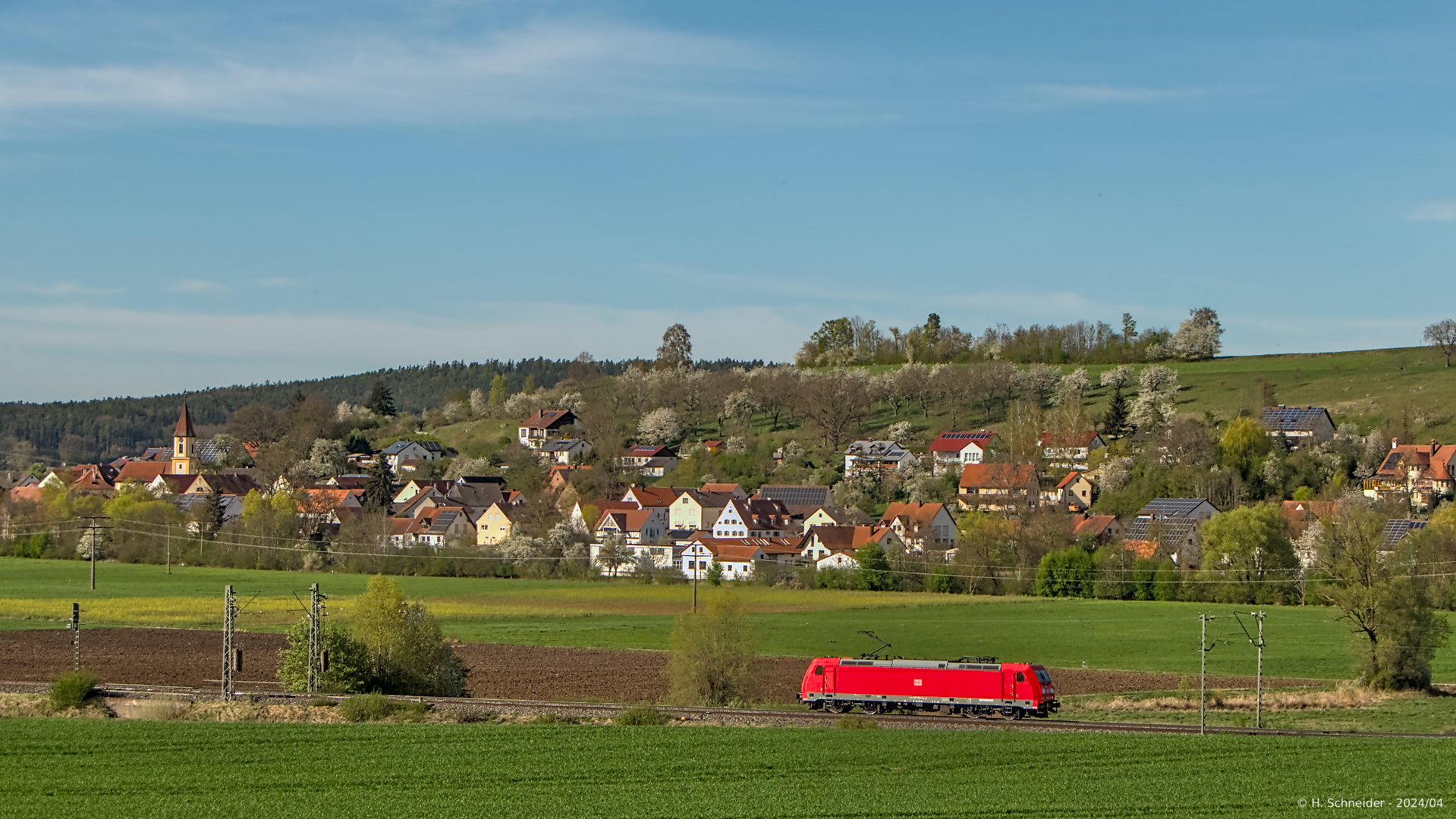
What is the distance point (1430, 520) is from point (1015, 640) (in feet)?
134

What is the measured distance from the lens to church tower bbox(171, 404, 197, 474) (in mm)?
161125

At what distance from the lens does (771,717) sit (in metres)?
35.6

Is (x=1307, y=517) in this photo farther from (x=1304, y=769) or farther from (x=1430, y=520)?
(x=1304, y=769)

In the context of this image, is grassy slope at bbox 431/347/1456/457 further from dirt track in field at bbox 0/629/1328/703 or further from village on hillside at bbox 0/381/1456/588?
dirt track in field at bbox 0/629/1328/703

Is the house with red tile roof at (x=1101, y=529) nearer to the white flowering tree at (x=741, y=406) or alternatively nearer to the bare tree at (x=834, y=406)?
the bare tree at (x=834, y=406)

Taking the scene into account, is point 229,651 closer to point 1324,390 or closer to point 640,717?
point 640,717

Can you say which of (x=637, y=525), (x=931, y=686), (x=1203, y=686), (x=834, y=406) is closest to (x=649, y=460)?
(x=834, y=406)

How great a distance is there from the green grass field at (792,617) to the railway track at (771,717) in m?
16.1

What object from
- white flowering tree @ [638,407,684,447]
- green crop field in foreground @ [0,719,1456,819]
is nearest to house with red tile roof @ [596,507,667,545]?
white flowering tree @ [638,407,684,447]

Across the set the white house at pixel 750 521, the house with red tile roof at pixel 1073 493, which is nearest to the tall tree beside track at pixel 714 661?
the white house at pixel 750 521

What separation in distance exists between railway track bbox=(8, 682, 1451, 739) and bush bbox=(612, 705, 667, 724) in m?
0.68

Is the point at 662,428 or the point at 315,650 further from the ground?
the point at 662,428

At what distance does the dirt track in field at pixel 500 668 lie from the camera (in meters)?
45.4

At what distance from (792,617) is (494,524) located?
53657 millimetres
